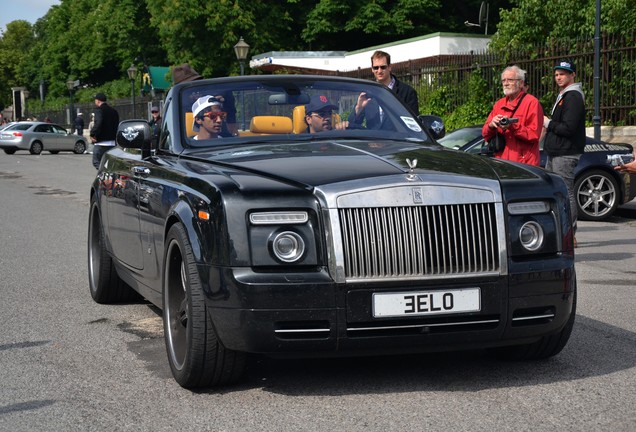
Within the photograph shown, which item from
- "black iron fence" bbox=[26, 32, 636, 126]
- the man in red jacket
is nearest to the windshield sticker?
the man in red jacket

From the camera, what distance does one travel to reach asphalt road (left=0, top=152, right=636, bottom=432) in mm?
4676

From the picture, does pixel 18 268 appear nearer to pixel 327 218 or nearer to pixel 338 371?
pixel 338 371

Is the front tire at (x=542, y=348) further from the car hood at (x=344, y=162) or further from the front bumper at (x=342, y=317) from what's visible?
the car hood at (x=344, y=162)

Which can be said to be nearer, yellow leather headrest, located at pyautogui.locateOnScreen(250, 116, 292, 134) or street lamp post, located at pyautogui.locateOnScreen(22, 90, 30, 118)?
yellow leather headrest, located at pyautogui.locateOnScreen(250, 116, 292, 134)

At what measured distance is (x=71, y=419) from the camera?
189 inches

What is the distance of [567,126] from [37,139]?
44107 millimetres

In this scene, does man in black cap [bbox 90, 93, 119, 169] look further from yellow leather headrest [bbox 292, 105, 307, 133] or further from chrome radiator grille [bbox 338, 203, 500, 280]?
chrome radiator grille [bbox 338, 203, 500, 280]

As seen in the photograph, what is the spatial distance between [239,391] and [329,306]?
725 millimetres

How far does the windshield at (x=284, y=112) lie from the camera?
257 inches

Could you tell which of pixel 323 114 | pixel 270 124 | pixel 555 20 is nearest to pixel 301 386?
pixel 270 124

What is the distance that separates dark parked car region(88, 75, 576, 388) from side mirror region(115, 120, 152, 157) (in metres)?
1.18

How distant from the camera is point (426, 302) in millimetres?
4945

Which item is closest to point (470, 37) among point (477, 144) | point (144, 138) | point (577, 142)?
point (477, 144)

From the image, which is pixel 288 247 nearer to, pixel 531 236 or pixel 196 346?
pixel 196 346
